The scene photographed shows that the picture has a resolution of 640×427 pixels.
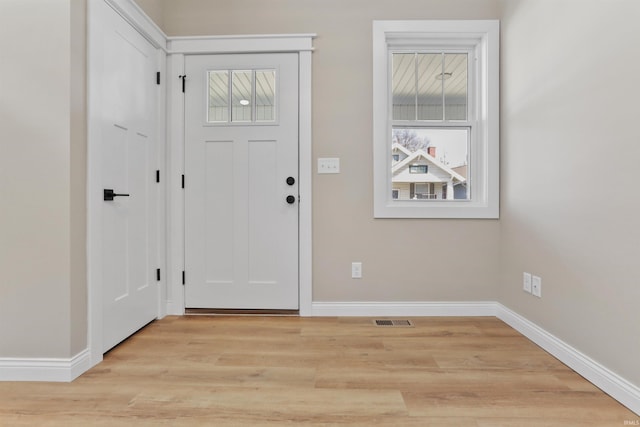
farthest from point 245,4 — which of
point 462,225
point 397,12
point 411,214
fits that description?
point 462,225

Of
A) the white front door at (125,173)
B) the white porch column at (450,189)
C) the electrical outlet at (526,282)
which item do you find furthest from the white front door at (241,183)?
the electrical outlet at (526,282)

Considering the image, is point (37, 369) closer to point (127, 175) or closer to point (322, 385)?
point (127, 175)

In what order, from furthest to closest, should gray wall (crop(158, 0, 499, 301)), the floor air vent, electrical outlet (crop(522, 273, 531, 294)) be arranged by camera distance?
gray wall (crop(158, 0, 499, 301)) → the floor air vent → electrical outlet (crop(522, 273, 531, 294))

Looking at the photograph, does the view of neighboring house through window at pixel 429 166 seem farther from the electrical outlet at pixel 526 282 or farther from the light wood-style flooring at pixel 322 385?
the light wood-style flooring at pixel 322 385

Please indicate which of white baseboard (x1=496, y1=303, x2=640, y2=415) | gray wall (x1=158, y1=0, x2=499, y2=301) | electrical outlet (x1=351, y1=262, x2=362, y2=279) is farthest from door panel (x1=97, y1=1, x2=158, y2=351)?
white baseboard (x1=496, y1=303, x2=640, y2=415)

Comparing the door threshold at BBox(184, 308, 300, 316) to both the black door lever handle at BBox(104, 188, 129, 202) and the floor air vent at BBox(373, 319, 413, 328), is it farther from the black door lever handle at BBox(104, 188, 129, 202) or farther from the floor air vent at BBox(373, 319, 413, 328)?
the black door lever handle at BBox(104, 188, 129, 202)

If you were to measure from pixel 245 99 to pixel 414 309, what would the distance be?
207 cm

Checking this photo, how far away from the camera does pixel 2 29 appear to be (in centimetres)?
165

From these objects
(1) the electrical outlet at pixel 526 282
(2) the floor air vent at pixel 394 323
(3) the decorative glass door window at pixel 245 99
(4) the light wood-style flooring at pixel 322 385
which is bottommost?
(4) the light wood-style flooring at pixel 322 385

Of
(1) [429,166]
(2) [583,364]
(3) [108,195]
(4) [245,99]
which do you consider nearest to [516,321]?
(2) [583,364]

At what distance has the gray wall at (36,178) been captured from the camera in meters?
1.65

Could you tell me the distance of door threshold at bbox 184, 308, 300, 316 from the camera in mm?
2664

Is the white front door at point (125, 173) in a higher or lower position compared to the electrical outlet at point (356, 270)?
higher

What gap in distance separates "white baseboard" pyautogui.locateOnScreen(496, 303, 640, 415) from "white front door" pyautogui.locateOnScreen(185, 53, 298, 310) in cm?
159
